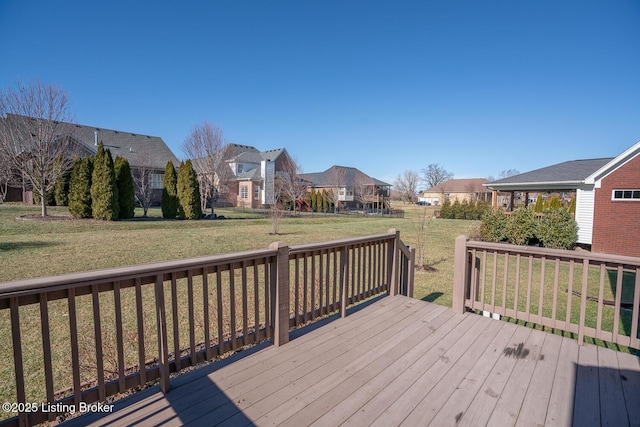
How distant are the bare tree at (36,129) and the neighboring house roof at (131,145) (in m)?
8.29

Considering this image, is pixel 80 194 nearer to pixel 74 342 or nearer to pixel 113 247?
pixel 113 247

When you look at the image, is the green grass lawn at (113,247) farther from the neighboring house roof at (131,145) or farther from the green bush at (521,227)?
the neighboring house roof at (131,145)

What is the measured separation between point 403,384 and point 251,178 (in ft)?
100

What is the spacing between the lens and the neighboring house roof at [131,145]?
78.9ft

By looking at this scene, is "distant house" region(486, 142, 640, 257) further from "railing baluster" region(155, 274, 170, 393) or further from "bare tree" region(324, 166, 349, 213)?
"bare tree" region(324, 166, 349, 213)

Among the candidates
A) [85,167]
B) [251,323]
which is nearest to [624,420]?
[251,323]

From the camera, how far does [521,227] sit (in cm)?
1170

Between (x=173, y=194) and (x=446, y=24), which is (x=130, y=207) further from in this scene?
(x=446, y=24)

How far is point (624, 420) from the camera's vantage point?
1.90m

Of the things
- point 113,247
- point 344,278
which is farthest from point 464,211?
point 344,278

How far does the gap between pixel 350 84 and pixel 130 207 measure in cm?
1380

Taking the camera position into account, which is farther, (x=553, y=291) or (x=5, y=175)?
(x=5, y=175)

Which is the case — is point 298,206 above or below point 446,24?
below

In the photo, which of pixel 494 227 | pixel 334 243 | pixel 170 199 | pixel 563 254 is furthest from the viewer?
pixel 170 199
